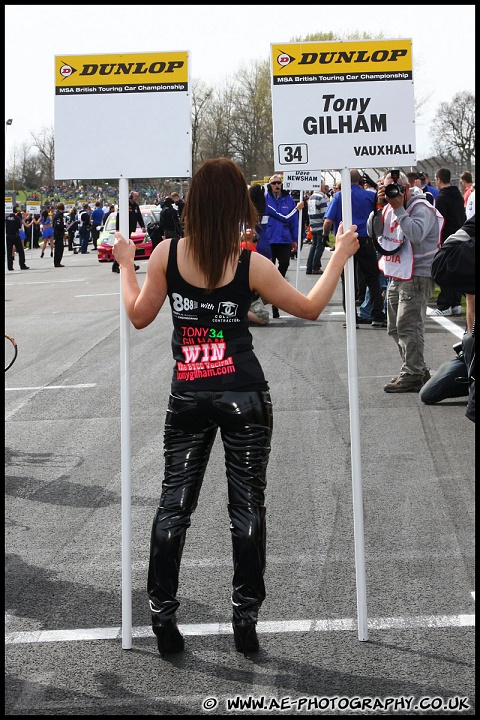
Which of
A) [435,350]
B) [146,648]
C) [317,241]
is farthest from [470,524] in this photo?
[317,241]

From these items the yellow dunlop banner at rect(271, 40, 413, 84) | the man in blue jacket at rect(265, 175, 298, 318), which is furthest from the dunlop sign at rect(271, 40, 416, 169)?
the man in blue jacket at rect(265, 175, 298, 318)

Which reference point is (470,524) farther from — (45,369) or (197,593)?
(45,369)

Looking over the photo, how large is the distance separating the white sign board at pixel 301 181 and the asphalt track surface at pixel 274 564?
801 cm

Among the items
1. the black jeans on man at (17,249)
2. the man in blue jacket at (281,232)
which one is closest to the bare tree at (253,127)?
the black jeans on man at (17,249)

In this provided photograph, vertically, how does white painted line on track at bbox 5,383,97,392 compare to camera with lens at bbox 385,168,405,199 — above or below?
below

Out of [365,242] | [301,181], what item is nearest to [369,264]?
[365,242]

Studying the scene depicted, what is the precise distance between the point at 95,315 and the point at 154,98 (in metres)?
13.3

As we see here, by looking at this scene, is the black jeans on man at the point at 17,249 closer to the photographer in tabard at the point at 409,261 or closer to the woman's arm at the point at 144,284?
the photographer in tabard at the point at 409,261

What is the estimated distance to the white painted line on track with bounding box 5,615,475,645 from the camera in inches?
181

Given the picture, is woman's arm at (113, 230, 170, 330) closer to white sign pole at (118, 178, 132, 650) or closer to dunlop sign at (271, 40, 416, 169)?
white sign pole at (118, 178, 132, 650)

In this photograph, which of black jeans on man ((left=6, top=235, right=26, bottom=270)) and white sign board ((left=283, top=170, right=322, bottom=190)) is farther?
black jeans on man ((left=6, top=235, right=26, bottom=270))

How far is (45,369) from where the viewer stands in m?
12.4

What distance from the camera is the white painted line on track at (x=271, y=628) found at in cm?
461

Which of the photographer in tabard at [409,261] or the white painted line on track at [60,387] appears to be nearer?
the photographer in tabard at [409,261]
